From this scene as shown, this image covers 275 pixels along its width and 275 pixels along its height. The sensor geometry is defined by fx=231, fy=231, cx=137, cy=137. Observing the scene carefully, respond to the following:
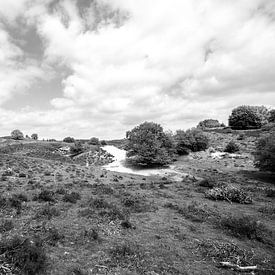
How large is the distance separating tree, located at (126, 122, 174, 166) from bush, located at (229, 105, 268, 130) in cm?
4728

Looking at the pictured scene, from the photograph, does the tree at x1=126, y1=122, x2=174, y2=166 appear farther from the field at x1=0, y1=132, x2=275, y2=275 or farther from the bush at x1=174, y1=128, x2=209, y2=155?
the field at x1=0, y1=132, x2=275, y2=275

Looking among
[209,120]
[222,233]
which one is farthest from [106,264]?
[209,120]

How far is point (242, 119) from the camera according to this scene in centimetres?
8481

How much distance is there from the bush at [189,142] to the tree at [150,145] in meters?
6.39

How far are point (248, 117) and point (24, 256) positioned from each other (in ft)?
288

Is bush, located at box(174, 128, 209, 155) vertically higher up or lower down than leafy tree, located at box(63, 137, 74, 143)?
lower down

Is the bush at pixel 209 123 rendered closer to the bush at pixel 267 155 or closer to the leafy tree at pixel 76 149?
the leafy tree at pixel 76 149

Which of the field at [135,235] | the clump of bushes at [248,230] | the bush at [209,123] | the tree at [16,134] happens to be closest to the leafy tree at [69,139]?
the tree at [16,134]

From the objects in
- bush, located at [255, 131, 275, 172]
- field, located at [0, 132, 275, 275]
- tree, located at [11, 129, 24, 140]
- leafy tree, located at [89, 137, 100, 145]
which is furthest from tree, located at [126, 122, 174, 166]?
tree, located at [11, 129, 24, 140]

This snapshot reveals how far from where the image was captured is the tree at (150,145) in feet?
148

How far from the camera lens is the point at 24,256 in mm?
7480

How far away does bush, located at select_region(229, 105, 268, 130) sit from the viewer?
82.2m

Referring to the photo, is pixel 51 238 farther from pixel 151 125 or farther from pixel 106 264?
pixel 151 125

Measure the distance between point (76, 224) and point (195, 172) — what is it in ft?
96.2
